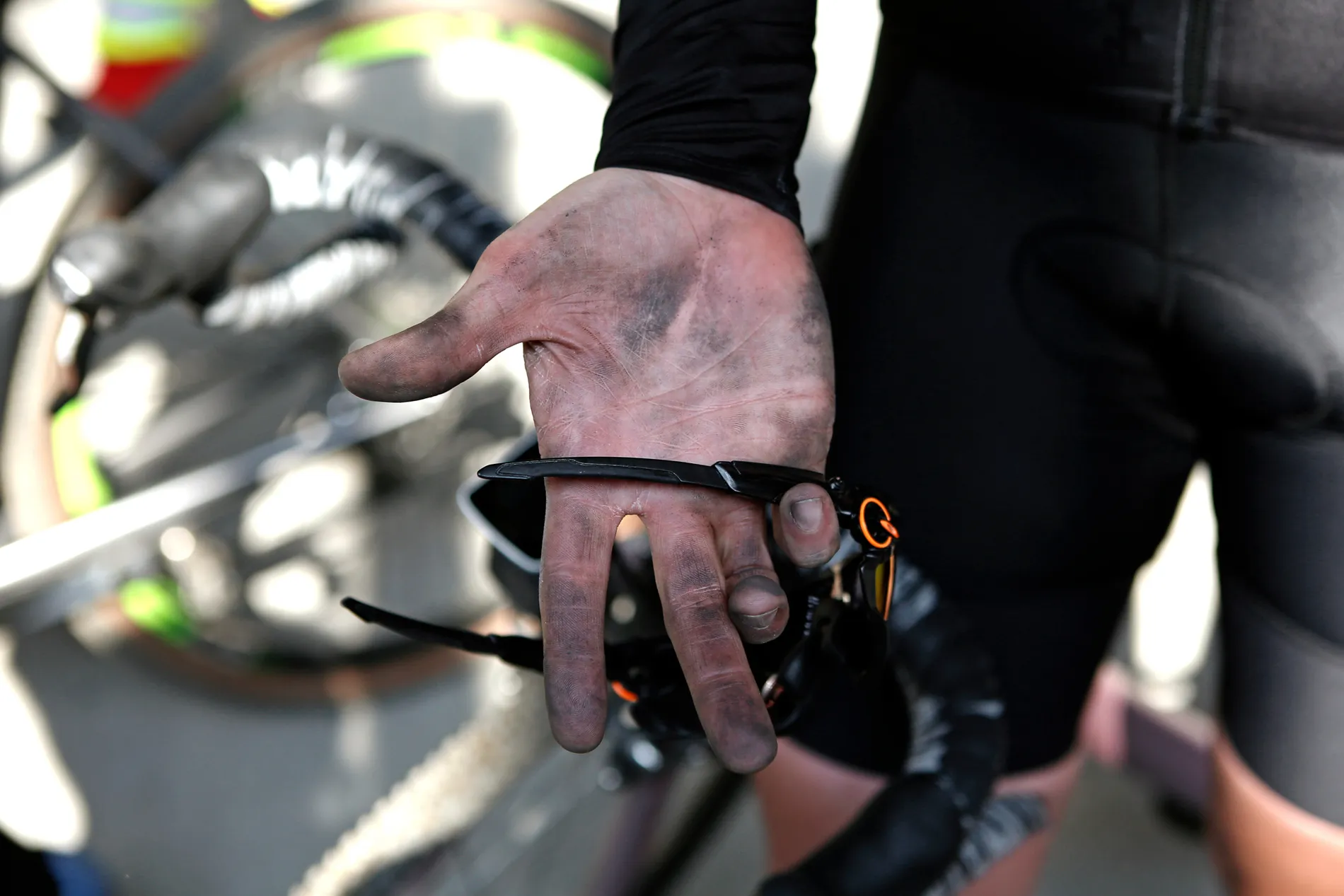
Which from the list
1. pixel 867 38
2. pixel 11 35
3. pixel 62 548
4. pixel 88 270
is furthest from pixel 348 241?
pixel 867 38

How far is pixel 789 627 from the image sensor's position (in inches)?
22.8

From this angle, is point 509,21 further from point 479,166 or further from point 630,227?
point 630,227

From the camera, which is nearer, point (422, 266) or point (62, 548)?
point (62, 548)

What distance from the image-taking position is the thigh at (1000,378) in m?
0.70

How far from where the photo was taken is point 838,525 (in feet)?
1.82

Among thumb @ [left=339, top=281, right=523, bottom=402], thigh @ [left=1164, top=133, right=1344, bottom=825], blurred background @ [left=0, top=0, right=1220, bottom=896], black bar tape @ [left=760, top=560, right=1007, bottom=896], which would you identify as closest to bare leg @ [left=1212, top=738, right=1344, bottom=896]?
thigh @ [left=1164, top=133, right=1344, bottom=825]

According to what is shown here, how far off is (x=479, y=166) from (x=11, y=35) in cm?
69

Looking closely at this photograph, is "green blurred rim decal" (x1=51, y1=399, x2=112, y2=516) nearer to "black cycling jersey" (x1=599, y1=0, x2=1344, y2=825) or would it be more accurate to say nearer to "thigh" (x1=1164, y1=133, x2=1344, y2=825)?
"black cycling jersey" (x1=599, y1=0, x2=1344, y2=825)

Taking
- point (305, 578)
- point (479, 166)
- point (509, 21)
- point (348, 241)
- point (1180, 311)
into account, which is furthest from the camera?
point (479, 166)

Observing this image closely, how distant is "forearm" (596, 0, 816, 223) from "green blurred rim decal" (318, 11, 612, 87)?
96cm

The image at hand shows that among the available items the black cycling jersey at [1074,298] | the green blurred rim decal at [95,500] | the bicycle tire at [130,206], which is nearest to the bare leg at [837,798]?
the black cycling jersey at [1074,298]

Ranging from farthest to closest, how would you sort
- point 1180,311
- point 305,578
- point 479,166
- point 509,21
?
point 479,166, point 305,578, point 509,21, point 1180,311

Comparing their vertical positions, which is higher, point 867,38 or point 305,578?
point 867,38

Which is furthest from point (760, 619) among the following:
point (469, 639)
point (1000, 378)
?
point (1000, 378)
